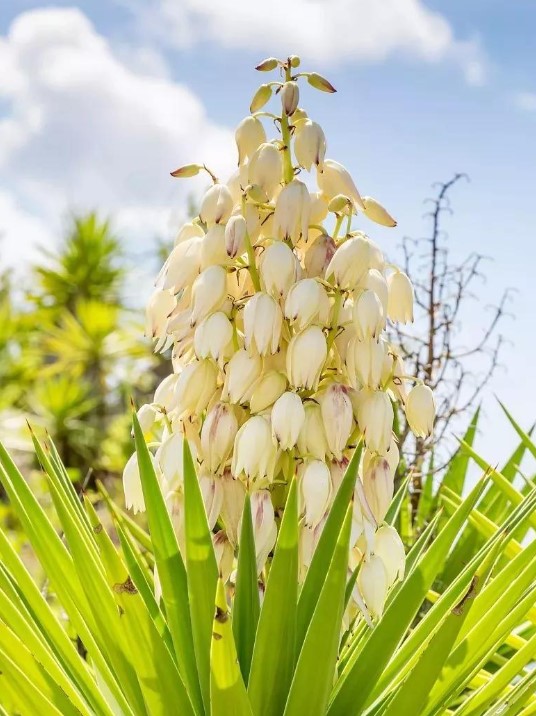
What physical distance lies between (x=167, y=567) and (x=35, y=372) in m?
7.08

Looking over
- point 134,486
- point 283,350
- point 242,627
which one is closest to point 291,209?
point 283,350

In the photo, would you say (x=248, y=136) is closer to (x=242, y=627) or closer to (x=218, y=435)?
(x=218, y=435)

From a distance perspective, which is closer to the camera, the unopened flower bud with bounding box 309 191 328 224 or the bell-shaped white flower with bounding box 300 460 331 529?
the bell-shaped white flower with bounding box 300 460 331 529

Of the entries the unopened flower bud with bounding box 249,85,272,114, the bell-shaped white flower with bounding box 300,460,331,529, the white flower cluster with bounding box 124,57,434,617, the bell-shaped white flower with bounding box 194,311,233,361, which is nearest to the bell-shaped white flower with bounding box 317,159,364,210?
the white flower cluster with bounding box 124,57,434,617

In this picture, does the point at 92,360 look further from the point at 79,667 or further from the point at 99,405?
the point at 79,667

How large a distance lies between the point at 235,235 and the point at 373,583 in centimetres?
42

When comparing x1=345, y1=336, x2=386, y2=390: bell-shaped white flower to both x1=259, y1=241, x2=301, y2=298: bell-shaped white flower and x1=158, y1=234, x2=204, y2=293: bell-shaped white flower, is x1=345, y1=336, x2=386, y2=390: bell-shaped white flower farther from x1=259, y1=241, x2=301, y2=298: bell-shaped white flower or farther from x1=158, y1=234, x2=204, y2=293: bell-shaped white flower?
x1=158, y1=234, x2=204, y2=293: bell-shaped white flower

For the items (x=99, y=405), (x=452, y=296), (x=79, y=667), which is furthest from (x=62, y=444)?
(x=79, y=667)

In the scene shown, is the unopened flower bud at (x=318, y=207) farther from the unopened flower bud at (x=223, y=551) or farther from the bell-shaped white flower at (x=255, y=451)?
the unopened flower bud at (x=223, y=551)

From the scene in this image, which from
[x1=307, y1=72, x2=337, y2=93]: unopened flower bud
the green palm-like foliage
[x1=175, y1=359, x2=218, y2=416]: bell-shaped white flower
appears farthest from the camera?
[x1=307, y1=72, x2=337, y2=93]: unopened flower bud

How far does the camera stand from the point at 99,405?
7.97 meters

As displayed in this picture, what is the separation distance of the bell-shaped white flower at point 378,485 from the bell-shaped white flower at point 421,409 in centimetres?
6

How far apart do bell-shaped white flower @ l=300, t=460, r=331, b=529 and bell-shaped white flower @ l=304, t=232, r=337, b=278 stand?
230mm

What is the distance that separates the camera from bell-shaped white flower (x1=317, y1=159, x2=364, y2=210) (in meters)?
1.02
